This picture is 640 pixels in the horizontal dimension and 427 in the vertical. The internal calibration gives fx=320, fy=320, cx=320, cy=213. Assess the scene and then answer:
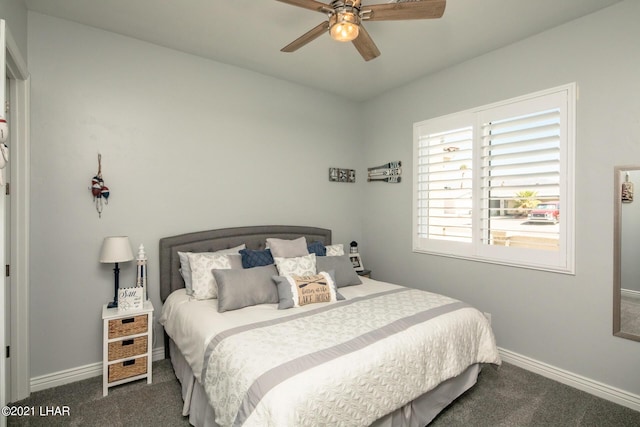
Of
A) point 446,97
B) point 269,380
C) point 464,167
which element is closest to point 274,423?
point 269,380

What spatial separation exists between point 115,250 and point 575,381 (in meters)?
3.73

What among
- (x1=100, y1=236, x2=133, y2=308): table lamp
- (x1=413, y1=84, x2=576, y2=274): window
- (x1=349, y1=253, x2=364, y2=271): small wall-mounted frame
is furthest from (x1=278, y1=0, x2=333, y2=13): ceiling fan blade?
(x1=349, y1=253, x2=364, y2=271): small wall-mounted frame

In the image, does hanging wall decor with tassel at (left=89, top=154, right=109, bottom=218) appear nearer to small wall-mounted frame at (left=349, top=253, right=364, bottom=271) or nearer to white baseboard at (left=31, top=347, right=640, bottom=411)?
white baseboard at (left=31, top=347, right=640, bottom=411)

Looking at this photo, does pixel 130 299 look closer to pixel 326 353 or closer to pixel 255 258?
pixel 255 258

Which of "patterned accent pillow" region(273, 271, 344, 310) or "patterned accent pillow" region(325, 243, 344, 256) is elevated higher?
"patterned accent pillow" region(325, 243, 344, 256)

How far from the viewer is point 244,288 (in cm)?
239

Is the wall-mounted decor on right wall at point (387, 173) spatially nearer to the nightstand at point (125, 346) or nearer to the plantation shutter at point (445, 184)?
the plantation shutter at point (445, 184)

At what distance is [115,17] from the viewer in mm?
2484

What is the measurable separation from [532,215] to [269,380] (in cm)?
251

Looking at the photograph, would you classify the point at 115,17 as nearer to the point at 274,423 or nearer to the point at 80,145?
the point at 80,145

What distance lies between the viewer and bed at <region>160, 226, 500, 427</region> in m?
1.45

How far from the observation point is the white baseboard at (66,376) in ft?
7.97

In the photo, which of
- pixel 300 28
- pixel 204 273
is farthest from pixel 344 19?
pixel 204 273

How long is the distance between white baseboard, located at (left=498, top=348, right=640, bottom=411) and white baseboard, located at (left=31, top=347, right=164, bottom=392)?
3.55m
